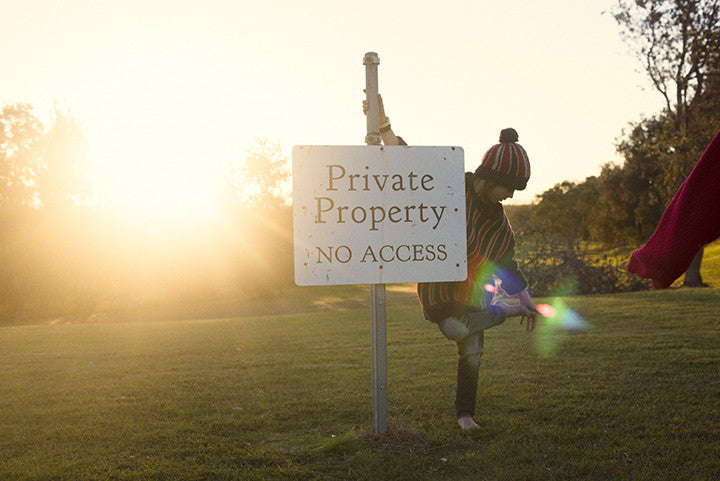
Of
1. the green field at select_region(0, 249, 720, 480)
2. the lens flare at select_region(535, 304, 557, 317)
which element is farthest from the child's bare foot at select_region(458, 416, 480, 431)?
the lens flare at select_region(535, 304, 557, 317)

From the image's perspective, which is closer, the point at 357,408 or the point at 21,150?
the point at 357,408

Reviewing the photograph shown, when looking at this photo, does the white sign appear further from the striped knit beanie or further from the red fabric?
the red fabric

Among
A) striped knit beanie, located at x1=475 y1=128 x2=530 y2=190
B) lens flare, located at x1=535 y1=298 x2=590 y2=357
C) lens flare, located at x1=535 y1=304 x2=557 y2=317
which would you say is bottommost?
lens flare, located at x1=535 y1=298 x2=590 y2=357

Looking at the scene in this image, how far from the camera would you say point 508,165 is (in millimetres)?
4074

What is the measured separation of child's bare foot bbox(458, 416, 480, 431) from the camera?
14.4ft

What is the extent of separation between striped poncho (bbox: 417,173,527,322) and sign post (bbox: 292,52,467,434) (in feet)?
0.94

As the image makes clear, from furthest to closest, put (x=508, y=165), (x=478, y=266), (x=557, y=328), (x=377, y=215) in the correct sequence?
1. (x=557, y=328)
2. (x=478, y=266)
3. (x=508, y=165)
4. (x=377, y=215)

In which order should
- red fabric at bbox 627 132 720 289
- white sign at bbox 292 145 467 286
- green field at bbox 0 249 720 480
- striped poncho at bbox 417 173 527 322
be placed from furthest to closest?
striped poncho at bbox 417 173 527 322 → white sign at bbox 292 145 467 286 → green field at bbox 0 249 720 480 → red fabric at bbox 627 132 720 289

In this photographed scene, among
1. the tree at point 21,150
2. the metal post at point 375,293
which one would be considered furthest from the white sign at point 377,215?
the tree at point 21,150

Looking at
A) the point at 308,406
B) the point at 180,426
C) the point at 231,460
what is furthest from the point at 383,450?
the point at 180,426

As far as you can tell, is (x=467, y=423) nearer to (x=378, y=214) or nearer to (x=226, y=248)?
(x=378, y=214)

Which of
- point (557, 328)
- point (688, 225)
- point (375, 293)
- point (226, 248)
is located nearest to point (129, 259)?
point (226, 248)

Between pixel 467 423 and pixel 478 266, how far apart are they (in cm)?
116

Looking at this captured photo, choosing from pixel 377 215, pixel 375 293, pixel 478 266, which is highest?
pixel 377 215
